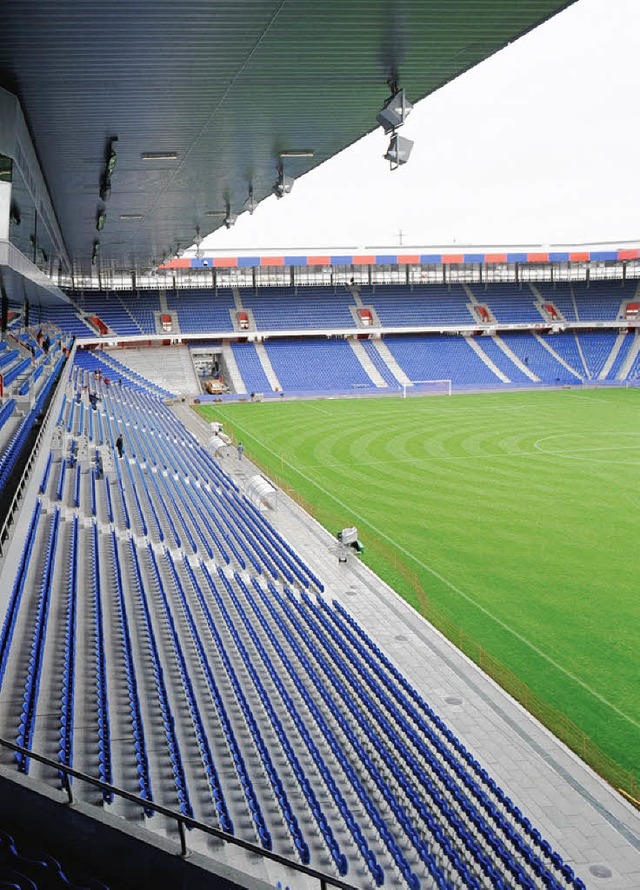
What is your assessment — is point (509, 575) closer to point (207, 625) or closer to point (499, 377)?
point (207, 625)

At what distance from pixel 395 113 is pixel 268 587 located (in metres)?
9.40

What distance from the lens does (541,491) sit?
25922 millimetres

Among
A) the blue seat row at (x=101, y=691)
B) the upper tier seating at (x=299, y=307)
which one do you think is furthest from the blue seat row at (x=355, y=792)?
the upper tier seating at (x=299, y=307)

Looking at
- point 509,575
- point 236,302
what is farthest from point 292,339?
point 509,575

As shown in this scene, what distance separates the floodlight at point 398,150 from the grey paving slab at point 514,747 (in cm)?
801

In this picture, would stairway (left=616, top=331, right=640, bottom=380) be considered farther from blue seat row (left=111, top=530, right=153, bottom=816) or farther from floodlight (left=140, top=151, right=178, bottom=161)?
blue seat row (left=111, top=530, right=153, bottom=816)

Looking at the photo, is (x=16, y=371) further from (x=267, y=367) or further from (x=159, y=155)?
(x=267, y=367)

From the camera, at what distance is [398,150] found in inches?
406

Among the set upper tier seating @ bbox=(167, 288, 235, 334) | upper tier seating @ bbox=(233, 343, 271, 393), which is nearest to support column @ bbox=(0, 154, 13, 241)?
upper tier seating @ bbox=(233, 343, 271, 393)

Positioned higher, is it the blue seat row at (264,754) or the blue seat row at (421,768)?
the blue seat row at (264,754)

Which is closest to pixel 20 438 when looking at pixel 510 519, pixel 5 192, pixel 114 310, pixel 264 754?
pixel 5 192

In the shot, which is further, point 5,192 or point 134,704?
point 5,192

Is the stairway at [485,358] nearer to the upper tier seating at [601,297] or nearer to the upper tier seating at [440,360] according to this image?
the upper tier seating at [440,360]

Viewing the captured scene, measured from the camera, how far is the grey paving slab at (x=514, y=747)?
8664mm
